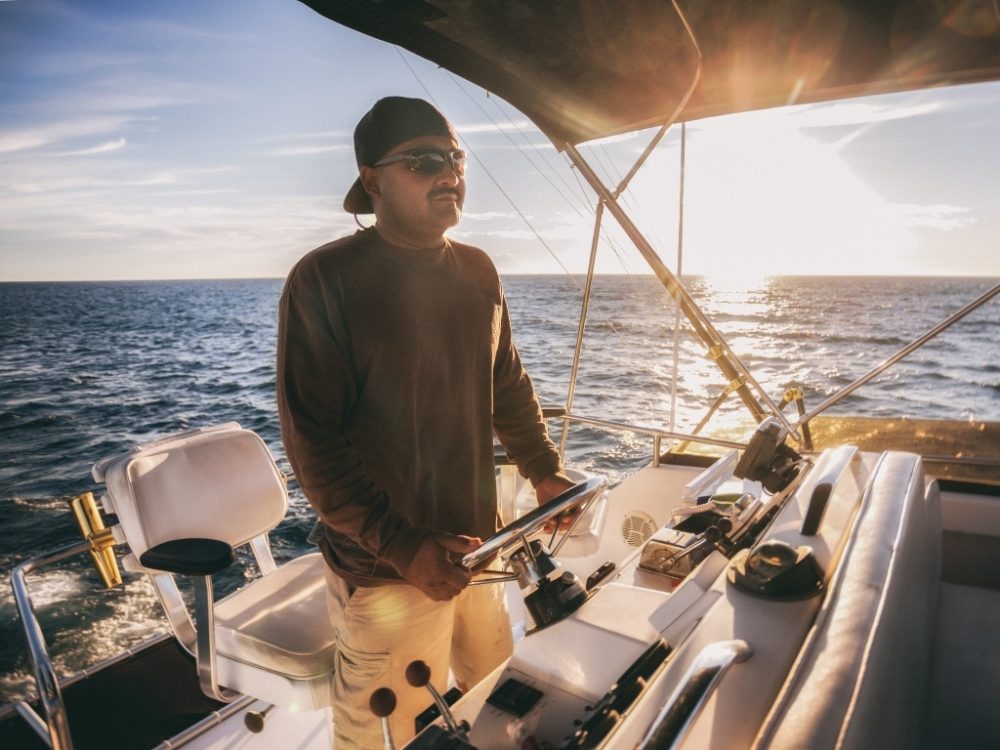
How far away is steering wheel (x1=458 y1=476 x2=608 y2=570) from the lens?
1048mm

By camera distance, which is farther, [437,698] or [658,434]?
[658,434]

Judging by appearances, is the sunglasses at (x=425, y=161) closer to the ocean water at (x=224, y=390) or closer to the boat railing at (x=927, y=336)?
the boat railing at (x=927, y=336)

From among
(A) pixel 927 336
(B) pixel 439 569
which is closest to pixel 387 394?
(B) pixel 439 569

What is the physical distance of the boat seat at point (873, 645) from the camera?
2.34ft

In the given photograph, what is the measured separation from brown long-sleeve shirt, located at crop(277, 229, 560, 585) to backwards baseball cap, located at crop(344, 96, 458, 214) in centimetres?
20

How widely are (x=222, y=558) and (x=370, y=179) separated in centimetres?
100

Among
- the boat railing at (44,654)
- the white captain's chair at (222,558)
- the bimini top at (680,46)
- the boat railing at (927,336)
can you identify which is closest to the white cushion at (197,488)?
the white captain's chair at (222,558)

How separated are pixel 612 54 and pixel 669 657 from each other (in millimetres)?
1774

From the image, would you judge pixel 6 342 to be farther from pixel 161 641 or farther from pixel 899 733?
pixel 899 733

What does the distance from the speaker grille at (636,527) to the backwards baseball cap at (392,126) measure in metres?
2.41

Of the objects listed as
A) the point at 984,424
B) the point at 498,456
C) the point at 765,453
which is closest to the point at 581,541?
the point at 498,456

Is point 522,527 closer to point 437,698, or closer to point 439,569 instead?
point 439,569

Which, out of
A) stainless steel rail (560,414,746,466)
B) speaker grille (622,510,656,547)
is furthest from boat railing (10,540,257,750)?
speaker grille (622,510,656,547)

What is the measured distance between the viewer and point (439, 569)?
120 centimetres
